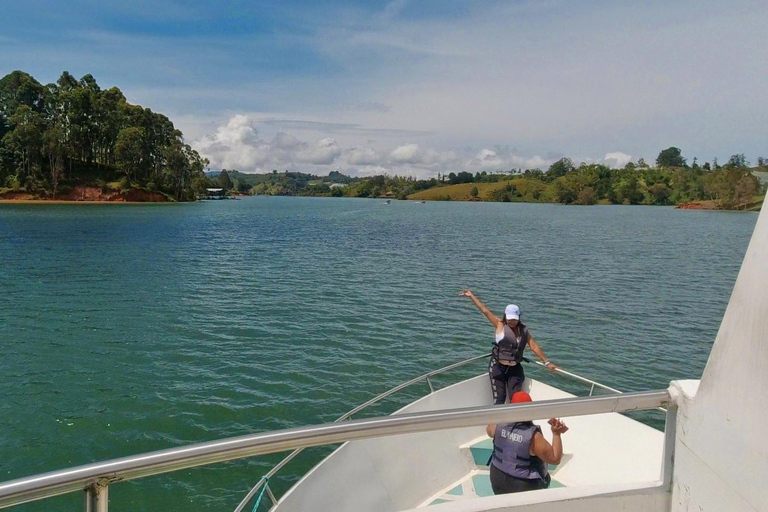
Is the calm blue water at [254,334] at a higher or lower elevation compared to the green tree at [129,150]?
lower

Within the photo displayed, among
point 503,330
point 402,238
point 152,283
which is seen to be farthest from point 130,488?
point 402,238

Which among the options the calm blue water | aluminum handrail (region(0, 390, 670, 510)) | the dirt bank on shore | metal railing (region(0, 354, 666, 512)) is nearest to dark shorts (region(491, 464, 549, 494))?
aluminum handrail (region(0, 390, 670, 510))

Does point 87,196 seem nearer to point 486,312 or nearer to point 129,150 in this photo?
point 129,150

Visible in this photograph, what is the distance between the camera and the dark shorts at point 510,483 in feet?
19.7

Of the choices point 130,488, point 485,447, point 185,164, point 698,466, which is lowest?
point 130,488

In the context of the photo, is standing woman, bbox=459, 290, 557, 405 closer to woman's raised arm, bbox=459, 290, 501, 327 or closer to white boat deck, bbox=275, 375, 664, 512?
woman's raised arm, bbox=459, 290, 501, 327

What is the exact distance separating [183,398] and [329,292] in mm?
14009

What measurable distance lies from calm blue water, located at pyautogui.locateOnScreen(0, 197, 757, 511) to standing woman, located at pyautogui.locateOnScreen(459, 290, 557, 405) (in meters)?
4.33

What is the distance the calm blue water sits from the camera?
12086 mm

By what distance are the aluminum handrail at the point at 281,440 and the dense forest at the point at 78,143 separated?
13012 centimetres

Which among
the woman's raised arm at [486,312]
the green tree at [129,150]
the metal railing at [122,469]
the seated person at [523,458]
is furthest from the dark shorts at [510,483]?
the green tree at [129,150]

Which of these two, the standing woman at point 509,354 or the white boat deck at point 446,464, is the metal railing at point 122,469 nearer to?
the white boat deck at point 446,464

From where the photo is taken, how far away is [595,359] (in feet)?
59.1

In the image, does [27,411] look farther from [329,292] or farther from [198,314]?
[329,292]
